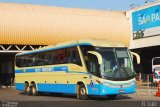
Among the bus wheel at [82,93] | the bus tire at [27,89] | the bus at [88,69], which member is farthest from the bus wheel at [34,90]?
the bus wheel at [82,93]

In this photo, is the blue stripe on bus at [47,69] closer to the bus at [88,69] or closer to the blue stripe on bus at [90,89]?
the bus at [88,69]

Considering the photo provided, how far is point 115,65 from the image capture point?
20.3m

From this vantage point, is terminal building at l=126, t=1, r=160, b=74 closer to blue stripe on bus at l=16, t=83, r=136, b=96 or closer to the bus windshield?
blue stripe on bus at l=16, t=83, r=136, b=96

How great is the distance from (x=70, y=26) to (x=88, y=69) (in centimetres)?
2236

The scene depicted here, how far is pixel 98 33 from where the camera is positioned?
44.0 m

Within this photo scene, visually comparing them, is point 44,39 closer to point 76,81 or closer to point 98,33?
point 98,33

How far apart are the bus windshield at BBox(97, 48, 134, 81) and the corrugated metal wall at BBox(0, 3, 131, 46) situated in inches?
839

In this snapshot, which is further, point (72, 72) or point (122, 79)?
point (72, 72)

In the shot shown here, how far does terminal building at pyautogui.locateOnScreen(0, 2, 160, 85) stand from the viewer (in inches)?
1499

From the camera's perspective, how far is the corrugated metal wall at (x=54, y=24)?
40.6 meters

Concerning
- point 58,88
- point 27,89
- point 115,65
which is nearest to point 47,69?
point 58,88

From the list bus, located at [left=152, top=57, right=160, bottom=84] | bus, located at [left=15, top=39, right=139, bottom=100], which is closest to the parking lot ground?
bus, located at [left=15, top=39, right=139, bottom=100]

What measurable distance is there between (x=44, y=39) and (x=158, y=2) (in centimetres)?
1258

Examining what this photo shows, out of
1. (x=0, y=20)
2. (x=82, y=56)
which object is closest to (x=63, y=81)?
(x=82, y=56)
